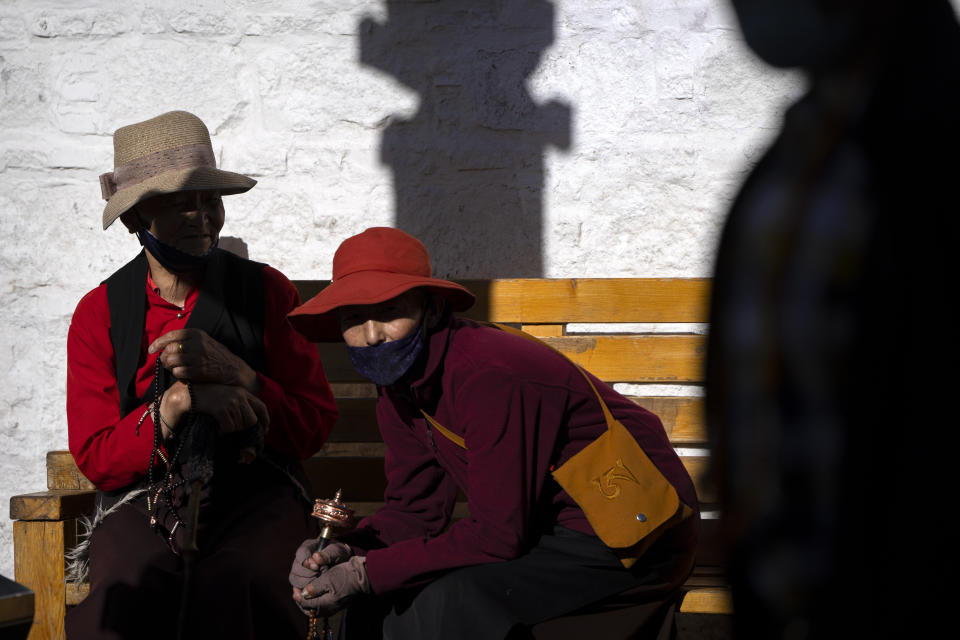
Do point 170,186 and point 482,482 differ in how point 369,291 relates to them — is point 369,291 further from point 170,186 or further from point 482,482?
point 170,186

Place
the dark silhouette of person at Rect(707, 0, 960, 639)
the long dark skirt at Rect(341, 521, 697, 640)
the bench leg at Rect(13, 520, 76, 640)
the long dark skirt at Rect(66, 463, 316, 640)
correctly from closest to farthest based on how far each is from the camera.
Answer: the dark silhouette of person at Rect(707, 0, 960, 639) < the long dark skirt at Rect(341, 521, 697, 640) < the long dark skirt at Rect(66, 463, 316, 640) < the bench leg at Rect(13, 520, 76, 640)

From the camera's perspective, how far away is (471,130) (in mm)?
3848

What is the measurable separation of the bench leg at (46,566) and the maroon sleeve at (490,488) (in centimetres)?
113

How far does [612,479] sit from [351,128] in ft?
6.87

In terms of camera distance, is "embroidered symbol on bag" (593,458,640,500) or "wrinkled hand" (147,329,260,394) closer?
"embroidered symbol on bag" (593,458,640,500)

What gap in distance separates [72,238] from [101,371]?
121cm

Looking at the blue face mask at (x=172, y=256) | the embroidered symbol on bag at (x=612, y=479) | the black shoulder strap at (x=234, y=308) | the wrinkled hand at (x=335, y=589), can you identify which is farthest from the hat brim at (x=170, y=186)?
the embroidered symbol on bag at (x=612, y=479)

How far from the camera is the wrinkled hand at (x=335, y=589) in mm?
2277

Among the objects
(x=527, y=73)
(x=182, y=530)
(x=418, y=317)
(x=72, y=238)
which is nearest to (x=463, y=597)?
(x=418, y=317)

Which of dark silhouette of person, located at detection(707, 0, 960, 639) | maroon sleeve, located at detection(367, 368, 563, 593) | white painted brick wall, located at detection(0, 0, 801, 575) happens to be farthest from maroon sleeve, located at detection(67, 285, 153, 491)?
dark silhouette of person, located at detection(707, 0, 960, 639)

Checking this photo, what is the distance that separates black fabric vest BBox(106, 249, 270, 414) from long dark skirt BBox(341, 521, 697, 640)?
94cm

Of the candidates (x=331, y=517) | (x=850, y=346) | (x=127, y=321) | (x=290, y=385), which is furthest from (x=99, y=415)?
(x=850, y=346)

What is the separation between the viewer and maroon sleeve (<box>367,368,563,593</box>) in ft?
7.27

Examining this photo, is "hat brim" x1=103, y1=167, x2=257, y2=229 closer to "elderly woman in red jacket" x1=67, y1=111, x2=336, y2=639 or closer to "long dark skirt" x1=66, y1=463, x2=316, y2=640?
"elderly woman in red jacket" x1=67, y1=111, x2=336, y2=639
